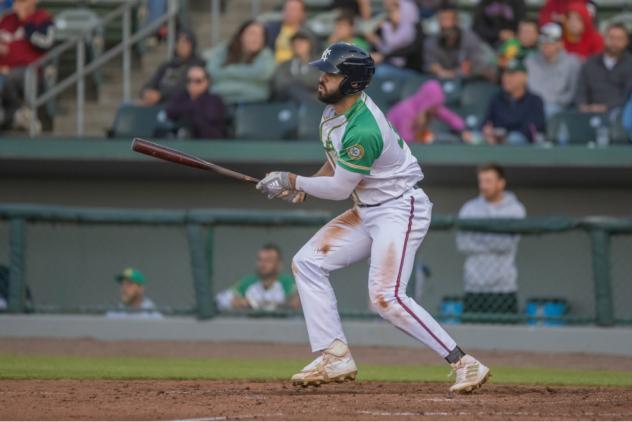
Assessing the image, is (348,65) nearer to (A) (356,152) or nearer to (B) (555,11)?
(A) (356,152)

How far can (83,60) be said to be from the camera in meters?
14.1

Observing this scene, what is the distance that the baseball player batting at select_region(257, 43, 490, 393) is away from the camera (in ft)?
22.1

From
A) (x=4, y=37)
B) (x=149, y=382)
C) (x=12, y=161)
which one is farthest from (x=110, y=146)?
(x=149, y=382)

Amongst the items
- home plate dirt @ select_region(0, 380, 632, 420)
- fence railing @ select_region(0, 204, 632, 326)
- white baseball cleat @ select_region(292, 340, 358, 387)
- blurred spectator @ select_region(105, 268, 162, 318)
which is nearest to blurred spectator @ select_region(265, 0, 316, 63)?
fence railing @ select_region(0, 204, 632, 326)

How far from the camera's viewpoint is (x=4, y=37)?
1388cm

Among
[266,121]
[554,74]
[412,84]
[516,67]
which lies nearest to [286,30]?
[266,121]

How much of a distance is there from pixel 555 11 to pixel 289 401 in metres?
7.95

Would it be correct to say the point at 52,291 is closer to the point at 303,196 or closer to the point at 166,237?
the point at 166,237

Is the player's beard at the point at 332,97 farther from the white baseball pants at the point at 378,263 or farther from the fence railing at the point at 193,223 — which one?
the fence railing at the point at 193,223

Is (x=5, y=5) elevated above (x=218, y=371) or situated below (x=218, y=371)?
above

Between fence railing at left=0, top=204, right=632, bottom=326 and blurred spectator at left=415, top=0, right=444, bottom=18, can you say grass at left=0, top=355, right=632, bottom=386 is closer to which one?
fence railing at left=0, top=204, right=632, bottom=326

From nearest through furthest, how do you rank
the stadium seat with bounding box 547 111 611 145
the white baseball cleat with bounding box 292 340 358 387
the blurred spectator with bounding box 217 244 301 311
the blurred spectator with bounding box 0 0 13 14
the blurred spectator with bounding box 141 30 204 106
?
1. the white baseball cleat with bounding box 292 340 358 387
2. the blurred spectator with bounding box 217 244 301 311
3. the stadium seat with bounding box 547 111 611 145
4. the blurred spectator with bounding box 141 30 204 106
5. the blurred spectator with bounding box 0 0 13 14

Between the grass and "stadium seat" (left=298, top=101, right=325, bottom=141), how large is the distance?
3156 mm

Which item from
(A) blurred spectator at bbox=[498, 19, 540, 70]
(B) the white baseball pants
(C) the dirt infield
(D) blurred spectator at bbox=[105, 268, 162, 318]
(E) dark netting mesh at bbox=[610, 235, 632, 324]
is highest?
(A) blurred spectator at bbox=[498, 19, 540, 70]
